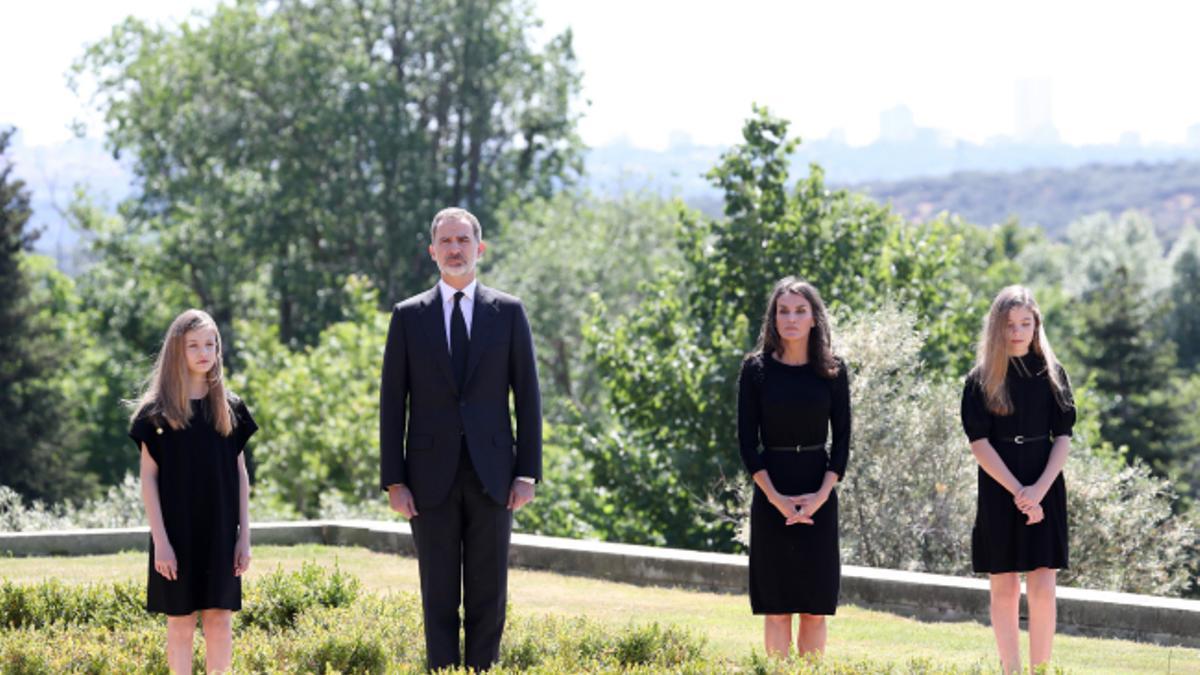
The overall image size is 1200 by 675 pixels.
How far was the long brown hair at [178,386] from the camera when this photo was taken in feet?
22.9

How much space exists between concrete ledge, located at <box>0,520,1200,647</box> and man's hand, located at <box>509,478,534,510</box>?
3.72 metres

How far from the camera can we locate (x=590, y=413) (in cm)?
3928

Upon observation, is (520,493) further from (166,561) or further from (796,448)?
(166,561)

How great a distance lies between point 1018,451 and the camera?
7.38m

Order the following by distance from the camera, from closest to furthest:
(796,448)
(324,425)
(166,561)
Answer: (166,561), (796,448), (324,425)

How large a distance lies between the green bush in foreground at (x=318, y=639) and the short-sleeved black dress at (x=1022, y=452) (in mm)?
675

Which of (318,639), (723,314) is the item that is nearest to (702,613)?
(318,639)

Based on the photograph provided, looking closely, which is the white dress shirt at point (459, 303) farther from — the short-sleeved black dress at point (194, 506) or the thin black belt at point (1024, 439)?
the thin black belt at point (1024, 439)

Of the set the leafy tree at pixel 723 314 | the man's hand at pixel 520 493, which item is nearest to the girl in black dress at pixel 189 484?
the man's hand at pixel 520 493

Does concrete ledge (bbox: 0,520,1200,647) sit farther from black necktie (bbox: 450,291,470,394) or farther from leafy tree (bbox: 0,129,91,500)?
leafy tree (bbox: 0,129,91,500)

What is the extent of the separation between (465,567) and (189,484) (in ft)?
4.22

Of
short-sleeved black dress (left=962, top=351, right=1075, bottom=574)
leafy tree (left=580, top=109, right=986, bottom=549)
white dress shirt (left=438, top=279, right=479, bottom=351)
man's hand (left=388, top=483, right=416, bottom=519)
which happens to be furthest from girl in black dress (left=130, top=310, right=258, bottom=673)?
leafy tree (left=580, top=109, right=986, bottom=549)

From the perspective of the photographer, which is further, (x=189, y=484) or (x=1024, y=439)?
(x=1024, y=439)

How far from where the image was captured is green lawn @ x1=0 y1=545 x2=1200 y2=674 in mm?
8289
